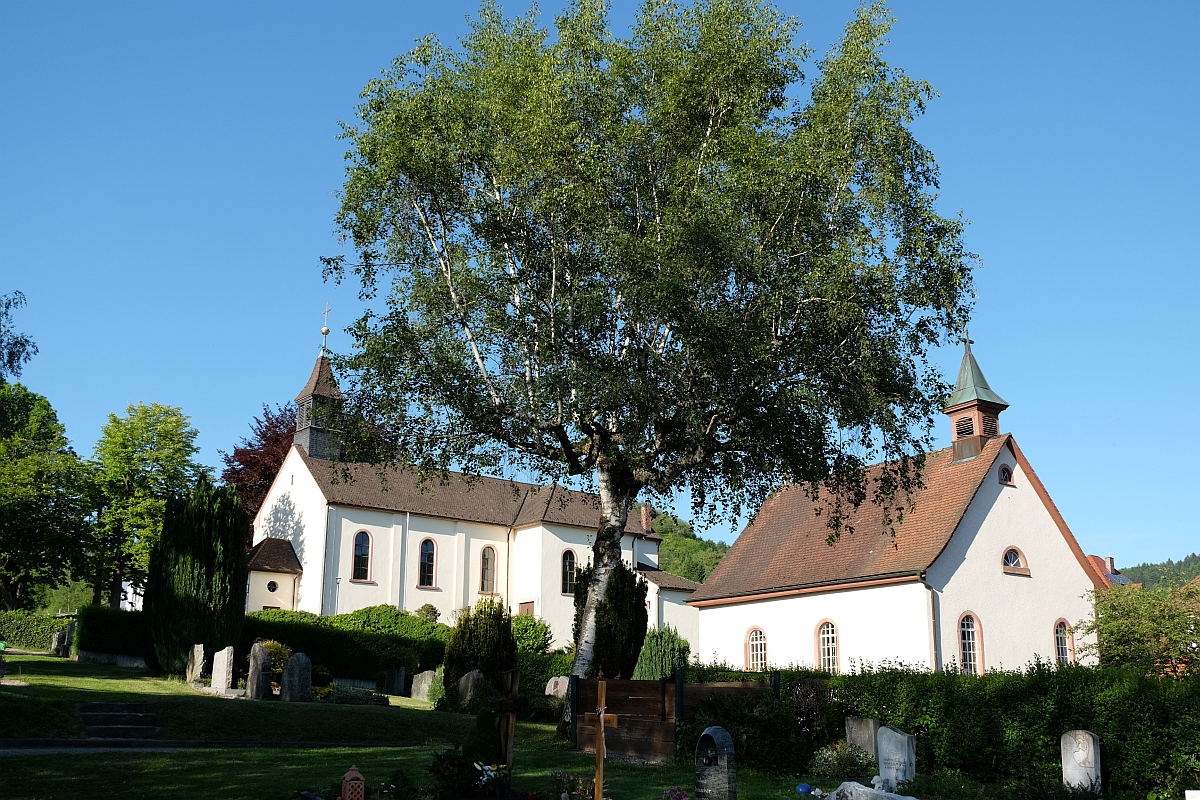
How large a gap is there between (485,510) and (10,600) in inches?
814

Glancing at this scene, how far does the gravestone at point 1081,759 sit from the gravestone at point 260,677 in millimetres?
15681

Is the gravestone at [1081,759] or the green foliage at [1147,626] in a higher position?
the green foliage at [1147,626]

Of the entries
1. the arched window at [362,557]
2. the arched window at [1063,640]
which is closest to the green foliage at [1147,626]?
the arched window at [1063,640]

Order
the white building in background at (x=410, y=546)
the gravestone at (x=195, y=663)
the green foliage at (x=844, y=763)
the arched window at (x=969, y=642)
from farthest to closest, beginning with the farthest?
the white building in background at (x=410, y=546) < the arched window at (x=969, y=642) < the gravestone at (x=195, y=663) < the green foliage at (x=844, y=763)

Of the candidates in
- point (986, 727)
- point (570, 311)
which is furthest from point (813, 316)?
point (986, 727)

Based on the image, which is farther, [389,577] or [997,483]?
[389,577]

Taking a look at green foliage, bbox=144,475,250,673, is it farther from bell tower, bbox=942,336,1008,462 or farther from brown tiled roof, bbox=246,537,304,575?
bell tower, bbox=942,336,1008,462

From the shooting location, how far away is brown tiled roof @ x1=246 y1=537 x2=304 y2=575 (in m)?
39.5

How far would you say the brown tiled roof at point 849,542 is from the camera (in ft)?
97.9

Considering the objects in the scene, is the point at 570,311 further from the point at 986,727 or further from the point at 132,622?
the point at 132,622

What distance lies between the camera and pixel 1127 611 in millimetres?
29641

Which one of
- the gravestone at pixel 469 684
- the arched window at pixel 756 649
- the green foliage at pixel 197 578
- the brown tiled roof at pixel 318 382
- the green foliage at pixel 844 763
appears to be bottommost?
the green foliage at pixel 844 763

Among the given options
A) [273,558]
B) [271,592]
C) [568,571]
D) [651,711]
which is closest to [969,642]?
[651,711]

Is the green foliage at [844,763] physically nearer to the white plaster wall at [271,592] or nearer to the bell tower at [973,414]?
the bell tower at [973,414]
